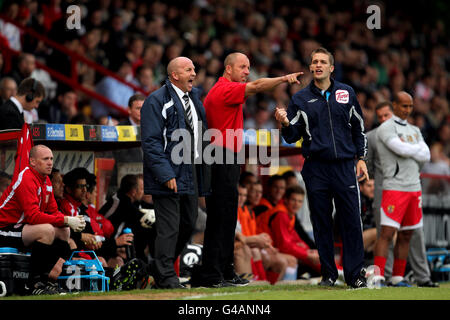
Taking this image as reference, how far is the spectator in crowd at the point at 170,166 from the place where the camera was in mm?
7770

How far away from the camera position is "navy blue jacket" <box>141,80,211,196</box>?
7.74m

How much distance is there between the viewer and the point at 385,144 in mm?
10023

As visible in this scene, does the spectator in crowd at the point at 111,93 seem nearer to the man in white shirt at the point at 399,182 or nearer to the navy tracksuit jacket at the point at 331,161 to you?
the man in white shirt at the point at 399,182

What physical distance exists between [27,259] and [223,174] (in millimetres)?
2030

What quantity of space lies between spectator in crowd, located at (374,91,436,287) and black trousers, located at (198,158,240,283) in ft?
7.87

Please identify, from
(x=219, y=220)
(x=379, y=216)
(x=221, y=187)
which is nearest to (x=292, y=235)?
(x=379, y=216)

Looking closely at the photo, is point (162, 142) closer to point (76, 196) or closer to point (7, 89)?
point (76, 196)

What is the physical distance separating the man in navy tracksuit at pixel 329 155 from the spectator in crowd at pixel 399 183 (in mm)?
1778

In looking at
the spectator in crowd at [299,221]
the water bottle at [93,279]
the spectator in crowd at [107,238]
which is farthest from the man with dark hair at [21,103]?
the spectator in crowd at [299,221]

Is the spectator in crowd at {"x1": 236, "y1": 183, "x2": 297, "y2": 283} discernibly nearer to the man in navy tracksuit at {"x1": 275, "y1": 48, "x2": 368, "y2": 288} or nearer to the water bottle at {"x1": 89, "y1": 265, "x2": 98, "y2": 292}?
the man in navy tracksuit at {"x1": 275, "y1": 48, "x2": 368, "y2": 288}

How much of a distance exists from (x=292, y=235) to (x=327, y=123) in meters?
3.68

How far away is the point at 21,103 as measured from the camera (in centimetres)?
972

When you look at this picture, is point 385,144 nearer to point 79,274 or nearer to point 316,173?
point 316,173
